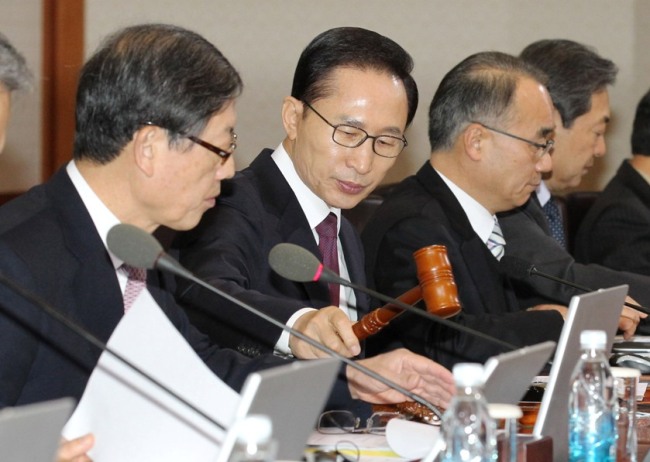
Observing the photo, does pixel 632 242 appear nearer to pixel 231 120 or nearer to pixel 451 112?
pixel 451 112

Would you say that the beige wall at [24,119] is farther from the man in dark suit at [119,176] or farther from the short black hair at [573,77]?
the short black hair at [573,77]

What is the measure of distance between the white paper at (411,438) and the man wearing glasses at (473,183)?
3.22ft

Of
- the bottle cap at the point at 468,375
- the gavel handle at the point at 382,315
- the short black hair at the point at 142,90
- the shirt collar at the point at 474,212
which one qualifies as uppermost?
the short black hair at the point at 142,90

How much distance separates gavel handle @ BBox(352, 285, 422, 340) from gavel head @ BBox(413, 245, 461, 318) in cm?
3

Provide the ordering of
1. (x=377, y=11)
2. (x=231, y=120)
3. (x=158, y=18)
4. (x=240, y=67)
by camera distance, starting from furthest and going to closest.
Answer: (x=377, y=11), (x=240, y=67), (x=158, y=18), (x=231, y=120)

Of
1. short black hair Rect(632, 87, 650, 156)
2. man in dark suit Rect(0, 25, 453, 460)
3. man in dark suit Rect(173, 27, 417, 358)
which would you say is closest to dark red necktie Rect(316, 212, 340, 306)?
man in dark suit Rect(173, 27, 417, 358)

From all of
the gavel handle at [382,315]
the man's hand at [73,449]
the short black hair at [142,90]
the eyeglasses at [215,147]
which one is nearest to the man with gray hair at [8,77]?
the short black hair at [142,90]

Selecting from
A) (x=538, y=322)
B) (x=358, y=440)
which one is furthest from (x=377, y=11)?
(x=358, y=440)

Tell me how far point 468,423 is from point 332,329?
0.72 m

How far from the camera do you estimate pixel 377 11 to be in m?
4.66

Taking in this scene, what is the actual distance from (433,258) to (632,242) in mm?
2203

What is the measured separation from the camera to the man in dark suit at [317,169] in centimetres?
264

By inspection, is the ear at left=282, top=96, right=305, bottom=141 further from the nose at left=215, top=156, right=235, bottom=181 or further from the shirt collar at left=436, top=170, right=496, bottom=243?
the nose at left=215, top=156, right=235, bottom=181

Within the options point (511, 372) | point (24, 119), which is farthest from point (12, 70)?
point (24, 119)
